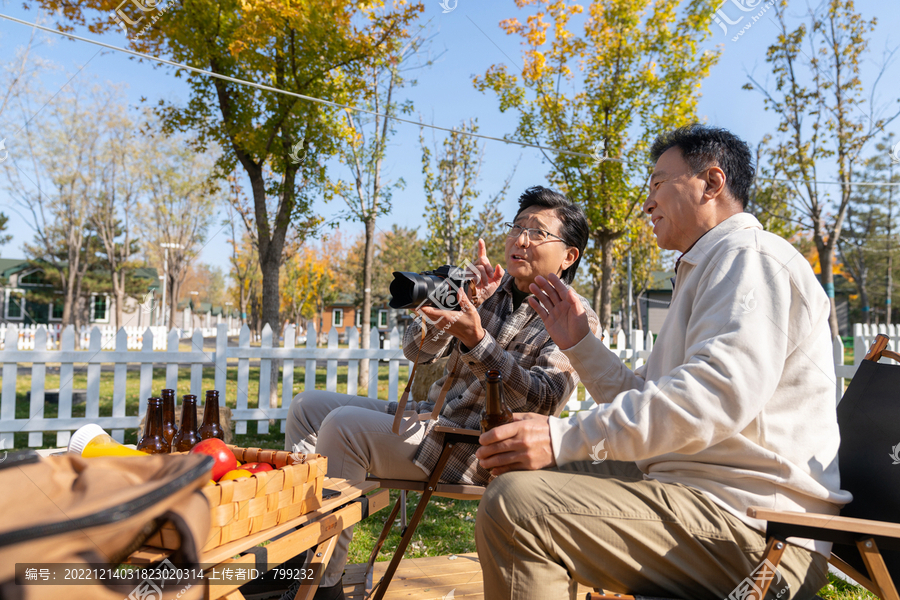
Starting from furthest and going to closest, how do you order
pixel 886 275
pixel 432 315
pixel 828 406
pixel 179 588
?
pixel 886 275, pixel 432 315, pixel 828 406, pixel 179 588

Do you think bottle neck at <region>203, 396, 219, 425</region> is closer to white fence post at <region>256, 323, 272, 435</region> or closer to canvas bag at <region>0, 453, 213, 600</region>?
canvas bag at <region>0, 453, 213, 600</region>

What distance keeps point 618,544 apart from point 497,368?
0.85m

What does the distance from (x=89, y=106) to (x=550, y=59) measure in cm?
1294

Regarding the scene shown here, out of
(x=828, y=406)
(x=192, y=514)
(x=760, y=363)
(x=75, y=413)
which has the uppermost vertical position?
(x=760, y=363)

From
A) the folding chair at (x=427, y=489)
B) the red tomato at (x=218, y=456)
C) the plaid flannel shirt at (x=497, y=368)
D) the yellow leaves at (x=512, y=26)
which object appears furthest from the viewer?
the yellow leaves at (x=512, y=26)

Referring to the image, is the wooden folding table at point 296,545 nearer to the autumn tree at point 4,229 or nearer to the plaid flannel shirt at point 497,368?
the plaid flannel shirt at point 497,368

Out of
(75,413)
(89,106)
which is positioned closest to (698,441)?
(75,413)

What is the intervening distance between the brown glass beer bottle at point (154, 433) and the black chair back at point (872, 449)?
1993 millimetres

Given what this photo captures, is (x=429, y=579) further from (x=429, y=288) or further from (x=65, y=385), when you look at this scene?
(x=65, y=385)

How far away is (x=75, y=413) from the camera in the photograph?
6.82 m

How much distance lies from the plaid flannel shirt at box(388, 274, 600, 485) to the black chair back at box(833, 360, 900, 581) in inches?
32.7

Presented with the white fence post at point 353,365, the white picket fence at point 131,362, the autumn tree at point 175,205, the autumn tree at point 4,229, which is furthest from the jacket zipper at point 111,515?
the autumn tree at point 4,229

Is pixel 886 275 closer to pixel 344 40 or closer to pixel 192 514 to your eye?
pixel 344 40

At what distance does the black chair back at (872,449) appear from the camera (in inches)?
Result: 56.2
